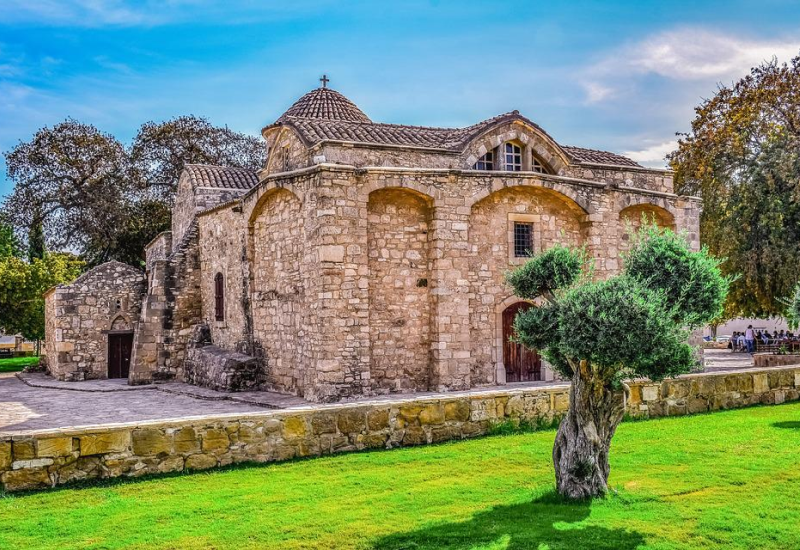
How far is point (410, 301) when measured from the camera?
632 inches

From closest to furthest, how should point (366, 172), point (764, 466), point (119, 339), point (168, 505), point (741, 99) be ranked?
point (168, 505), point (764, 466), point (366, 172), point (119, 339), point (741, 99)

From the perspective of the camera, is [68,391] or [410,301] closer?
[410,301]

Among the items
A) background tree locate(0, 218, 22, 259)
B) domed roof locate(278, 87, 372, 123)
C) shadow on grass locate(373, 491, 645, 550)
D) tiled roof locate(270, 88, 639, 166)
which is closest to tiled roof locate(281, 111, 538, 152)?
tiled roof locate(270, 88, 639, 166)

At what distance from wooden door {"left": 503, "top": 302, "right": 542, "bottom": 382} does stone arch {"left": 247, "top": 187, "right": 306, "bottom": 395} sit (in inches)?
189

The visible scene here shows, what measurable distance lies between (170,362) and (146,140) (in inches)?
718

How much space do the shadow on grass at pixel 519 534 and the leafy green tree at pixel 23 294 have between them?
26329 millimetres

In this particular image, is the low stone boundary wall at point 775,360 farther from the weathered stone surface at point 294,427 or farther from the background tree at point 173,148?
the background tree at point 173,148

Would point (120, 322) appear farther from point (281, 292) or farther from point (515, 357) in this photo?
point (515, 357)

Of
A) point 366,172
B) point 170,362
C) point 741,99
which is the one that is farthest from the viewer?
point 741,99

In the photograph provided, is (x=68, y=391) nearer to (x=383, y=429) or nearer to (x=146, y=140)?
(x=383, y=429)

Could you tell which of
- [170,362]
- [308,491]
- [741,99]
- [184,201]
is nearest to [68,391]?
[170,362]

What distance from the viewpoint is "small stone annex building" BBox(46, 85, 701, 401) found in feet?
49.1

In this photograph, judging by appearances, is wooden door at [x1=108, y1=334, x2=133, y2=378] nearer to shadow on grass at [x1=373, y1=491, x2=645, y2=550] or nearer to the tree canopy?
the tree canopy

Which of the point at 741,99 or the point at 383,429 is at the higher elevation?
the point at 741,99
